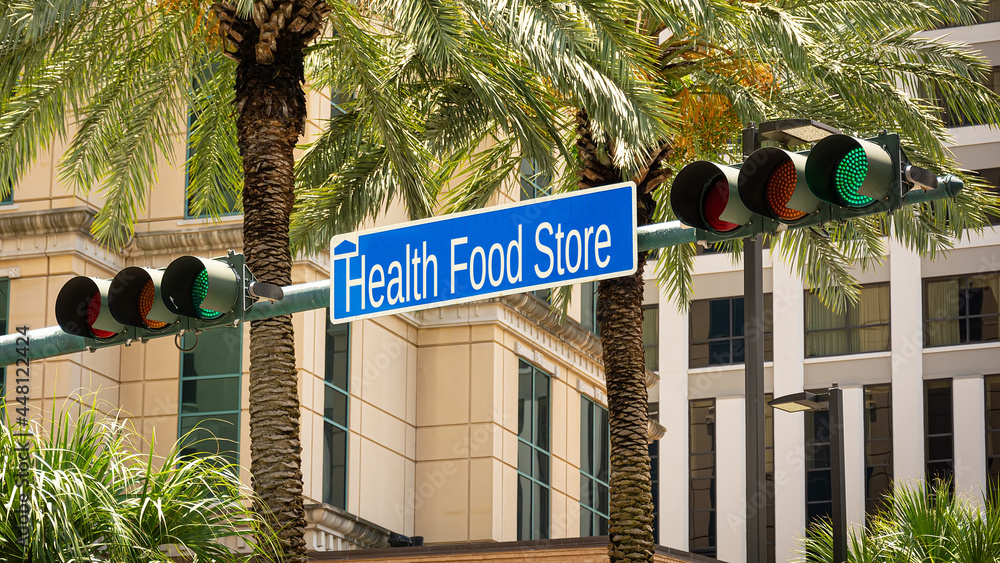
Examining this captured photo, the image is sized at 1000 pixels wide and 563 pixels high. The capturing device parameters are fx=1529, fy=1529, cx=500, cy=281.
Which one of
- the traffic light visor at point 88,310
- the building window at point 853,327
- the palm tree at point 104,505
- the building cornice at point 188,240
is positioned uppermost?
the building window at point 853,327

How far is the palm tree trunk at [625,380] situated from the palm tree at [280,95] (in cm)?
163

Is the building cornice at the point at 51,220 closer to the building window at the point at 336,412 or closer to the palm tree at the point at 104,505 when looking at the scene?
the building window at the point at 336,412

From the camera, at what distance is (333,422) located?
98.8ft

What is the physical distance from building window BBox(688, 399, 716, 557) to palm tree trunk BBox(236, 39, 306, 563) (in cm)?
4108

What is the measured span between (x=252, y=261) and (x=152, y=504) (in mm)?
4889

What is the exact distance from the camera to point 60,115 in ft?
55.0

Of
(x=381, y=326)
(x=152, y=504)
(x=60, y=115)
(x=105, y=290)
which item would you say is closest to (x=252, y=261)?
(x=60, y=115)

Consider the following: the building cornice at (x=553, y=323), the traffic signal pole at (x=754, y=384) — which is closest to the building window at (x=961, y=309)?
the building cornice at (x=553, y=323)

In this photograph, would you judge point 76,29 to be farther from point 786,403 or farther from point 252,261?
point 786,403

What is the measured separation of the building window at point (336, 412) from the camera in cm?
2995

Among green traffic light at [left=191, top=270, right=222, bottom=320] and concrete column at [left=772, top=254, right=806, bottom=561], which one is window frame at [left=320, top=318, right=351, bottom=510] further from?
concrete column at [left=772, top=254, right=806, bottom=561]

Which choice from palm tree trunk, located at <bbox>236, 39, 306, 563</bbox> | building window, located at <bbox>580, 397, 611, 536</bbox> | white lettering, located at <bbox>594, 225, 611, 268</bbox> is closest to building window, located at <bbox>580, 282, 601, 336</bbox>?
building window, located at <bbox>580, 397, 611, 536</bbox>

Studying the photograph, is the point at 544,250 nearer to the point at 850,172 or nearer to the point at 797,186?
the point at 797,186

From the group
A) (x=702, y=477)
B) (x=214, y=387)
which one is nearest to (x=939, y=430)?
(x=702, y=477)
